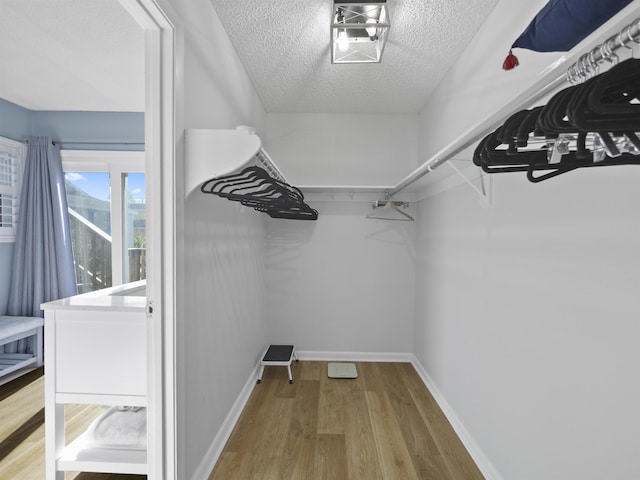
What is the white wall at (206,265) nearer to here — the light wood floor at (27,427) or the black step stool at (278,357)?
the black step stool at (278,357)

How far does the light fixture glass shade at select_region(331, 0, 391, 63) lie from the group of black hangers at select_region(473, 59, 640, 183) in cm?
143

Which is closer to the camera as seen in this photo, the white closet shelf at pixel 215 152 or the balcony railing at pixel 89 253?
the white closet shelf at pixel 215 152

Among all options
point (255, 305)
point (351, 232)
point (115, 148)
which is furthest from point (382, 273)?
point (115, 148)

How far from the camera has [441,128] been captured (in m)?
2.60

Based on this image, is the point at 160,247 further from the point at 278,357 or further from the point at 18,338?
the point at 18,338

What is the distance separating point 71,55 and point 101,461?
2726 millimetres

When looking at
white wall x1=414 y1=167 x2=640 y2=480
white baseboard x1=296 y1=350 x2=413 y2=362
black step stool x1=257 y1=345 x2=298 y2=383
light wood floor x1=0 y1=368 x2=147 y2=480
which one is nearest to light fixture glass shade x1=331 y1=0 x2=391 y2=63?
white wall x1=414 y1=167 x2=640 y2=480

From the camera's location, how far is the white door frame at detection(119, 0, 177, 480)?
52.2 inches

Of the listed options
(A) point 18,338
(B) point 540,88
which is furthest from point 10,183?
(B) point 540,88

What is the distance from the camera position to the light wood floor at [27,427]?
176cm

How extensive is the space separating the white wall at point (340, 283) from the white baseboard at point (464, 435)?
2.15ft

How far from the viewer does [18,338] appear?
2912 millimetres

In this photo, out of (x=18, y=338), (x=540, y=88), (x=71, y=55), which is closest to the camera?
(x=540, y=88)

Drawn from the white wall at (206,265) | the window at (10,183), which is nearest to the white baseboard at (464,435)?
the white wall at (206,265)
